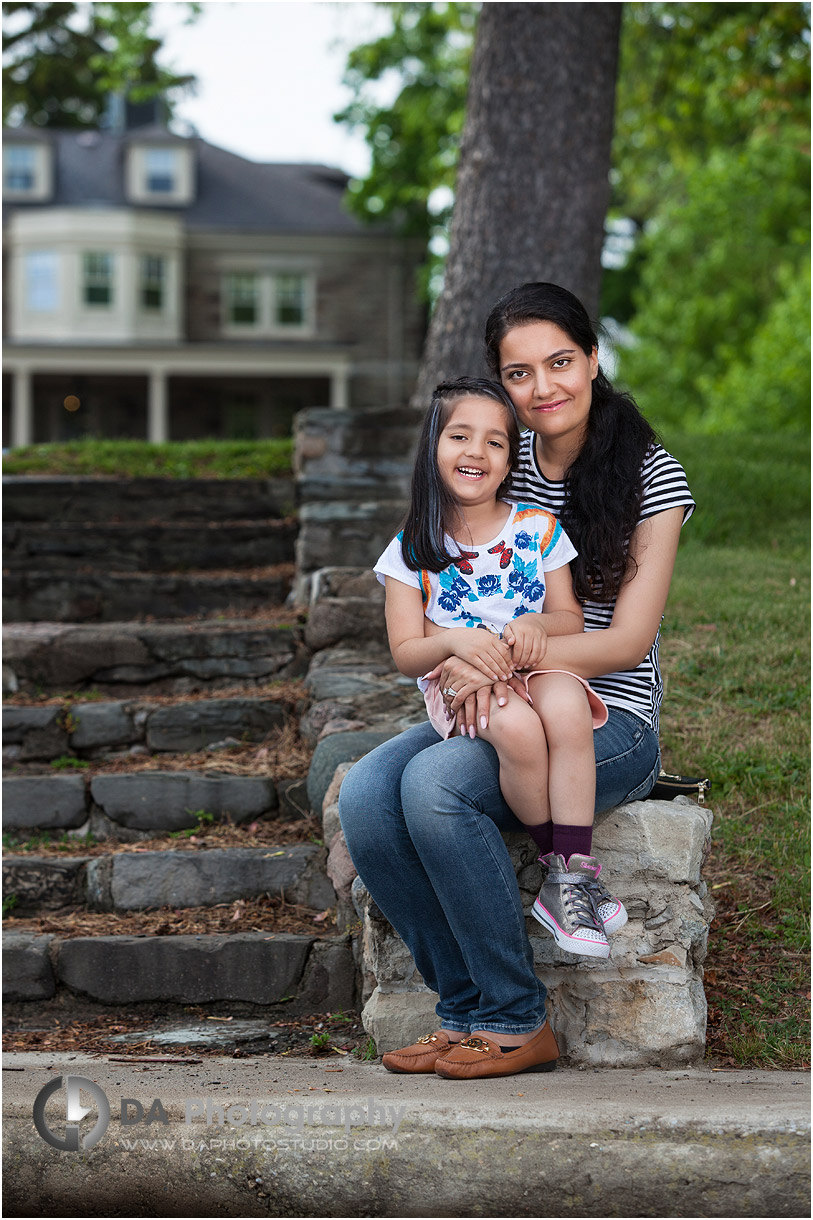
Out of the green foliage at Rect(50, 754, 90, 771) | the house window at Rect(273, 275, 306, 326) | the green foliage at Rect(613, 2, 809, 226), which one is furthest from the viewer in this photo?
the house window at Rect(273, 275, 306, 326)

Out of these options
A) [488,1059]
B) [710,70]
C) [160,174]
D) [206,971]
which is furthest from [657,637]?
[160,174]

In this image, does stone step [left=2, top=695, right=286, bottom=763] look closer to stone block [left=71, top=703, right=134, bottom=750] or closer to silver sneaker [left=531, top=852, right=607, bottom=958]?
stone block [left=71, top=703, right=134, bottom=750]

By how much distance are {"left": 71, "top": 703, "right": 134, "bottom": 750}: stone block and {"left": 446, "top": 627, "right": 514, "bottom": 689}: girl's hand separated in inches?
92.8

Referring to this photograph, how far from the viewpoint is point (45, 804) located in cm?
399

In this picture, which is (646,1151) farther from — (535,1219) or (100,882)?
(100,882)

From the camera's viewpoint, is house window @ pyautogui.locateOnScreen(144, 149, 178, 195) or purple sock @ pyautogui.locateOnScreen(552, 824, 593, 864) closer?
purple sock @ pyautogui.locateOnScreen(552, 824, 593, 864)

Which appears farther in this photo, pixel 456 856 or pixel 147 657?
pixel 147 657

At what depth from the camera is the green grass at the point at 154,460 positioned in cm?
714

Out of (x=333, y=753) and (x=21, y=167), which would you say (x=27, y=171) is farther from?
(x=333, y=753)

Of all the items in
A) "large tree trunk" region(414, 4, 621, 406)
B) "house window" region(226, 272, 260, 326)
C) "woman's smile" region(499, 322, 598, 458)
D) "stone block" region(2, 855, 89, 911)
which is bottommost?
"stone block" region(2, 855, 89, 911)

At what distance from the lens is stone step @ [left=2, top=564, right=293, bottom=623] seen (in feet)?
18.2

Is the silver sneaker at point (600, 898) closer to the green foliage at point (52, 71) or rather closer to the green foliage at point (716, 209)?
the green foliage at point (716, 209)

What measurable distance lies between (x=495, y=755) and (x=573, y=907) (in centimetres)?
35

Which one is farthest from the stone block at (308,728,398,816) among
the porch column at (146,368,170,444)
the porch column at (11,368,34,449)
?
the porch column at (11,368,34,449)
